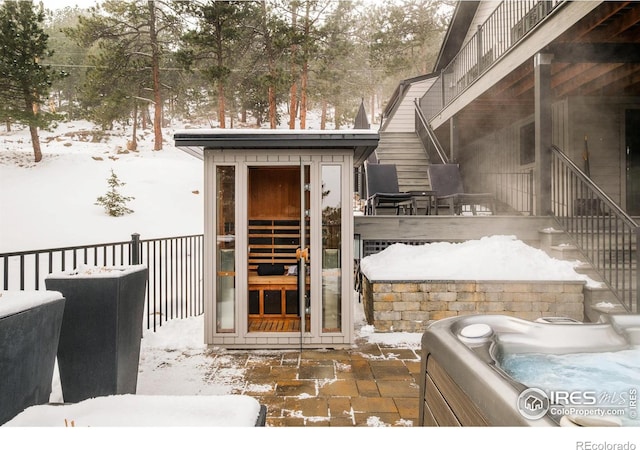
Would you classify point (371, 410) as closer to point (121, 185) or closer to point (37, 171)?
point (121, 185)

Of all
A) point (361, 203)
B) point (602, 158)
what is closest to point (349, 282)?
point (602, 158)

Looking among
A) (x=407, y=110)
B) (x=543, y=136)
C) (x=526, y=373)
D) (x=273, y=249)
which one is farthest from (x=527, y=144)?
(x=526, y=373)

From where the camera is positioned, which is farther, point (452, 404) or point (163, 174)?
point (163, 174)

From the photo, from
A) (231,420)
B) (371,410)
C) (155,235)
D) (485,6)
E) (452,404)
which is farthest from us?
(155,235)

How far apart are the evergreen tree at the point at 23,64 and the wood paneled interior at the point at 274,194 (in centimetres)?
840

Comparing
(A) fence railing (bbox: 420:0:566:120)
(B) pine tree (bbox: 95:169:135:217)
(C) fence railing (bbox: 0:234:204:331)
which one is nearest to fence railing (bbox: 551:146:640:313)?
(A) fence railing (bbox: 420:0:566:120)

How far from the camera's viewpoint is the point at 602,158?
6020 millimetres

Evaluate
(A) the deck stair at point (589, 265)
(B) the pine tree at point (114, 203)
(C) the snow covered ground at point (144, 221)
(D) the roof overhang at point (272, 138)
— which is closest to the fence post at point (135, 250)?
(C) the snow covered ground at point (144, 221)

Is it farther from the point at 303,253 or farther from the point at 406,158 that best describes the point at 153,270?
the point at 406,158

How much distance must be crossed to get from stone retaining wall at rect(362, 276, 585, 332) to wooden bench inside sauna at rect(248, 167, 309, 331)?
0.87 meters

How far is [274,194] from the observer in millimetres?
4395

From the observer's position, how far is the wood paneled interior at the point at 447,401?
1.32m

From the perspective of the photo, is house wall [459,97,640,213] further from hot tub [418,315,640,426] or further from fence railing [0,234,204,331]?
fence railing [0,234,204,331]

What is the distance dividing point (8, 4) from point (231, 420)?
463 inches
